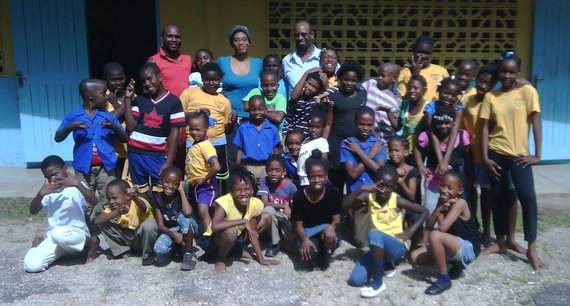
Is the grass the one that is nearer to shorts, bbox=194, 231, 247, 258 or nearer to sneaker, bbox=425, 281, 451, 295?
sneaker, bbox=425, 281, 451, 295

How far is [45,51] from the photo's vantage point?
691cm

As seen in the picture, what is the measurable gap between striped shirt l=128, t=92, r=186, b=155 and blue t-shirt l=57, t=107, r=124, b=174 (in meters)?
0.20

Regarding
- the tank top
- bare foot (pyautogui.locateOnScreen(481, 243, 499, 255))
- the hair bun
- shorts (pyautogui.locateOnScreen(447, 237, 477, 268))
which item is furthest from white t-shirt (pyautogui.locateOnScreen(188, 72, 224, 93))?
bare foot (pyautogui.locateOnScreen(481, 243, 499, 255))

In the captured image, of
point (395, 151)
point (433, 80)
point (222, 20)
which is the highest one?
point (222, 20)

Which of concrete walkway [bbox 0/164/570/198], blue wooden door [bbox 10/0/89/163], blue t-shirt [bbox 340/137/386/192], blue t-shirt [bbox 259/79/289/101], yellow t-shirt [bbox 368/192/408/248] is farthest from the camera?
blue wooden door [bbox 10/0/89/163]

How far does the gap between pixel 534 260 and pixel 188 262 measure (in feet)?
8.10

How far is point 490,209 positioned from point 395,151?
0.99 metres

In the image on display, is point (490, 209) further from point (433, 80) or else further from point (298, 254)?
point (298, 254)

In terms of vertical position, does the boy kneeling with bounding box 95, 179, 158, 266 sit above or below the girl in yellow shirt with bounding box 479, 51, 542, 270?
below

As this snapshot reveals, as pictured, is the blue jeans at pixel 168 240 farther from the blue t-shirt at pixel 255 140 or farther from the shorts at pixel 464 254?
the shorts at pixel 464 254

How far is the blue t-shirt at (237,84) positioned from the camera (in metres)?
5.07

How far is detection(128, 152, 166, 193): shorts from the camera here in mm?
4559

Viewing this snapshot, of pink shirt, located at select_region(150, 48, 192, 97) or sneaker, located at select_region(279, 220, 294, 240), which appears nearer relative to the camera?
sneaker, located at select_region(279, 220, 294, 240)

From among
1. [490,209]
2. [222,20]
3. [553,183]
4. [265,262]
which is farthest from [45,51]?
[553,183]
